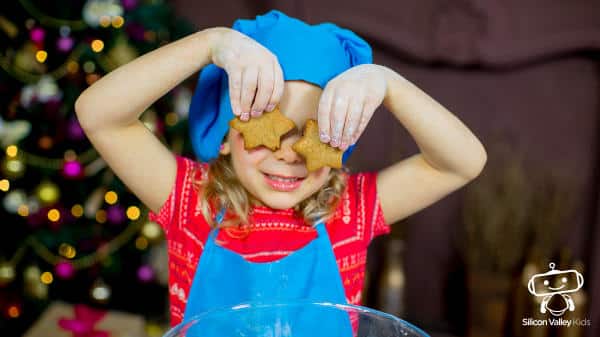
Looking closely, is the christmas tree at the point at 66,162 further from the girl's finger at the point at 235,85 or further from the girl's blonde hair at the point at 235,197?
the girl's finger at the point at 235,85

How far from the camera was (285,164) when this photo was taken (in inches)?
35.0

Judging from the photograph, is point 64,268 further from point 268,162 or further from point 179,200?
point 268,162

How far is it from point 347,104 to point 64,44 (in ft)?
4.98

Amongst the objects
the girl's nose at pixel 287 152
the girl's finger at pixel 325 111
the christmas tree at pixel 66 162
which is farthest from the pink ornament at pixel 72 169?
the girl's finger at pixel 325 111

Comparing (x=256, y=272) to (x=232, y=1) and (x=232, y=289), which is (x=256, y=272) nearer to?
(x=232, y=289)

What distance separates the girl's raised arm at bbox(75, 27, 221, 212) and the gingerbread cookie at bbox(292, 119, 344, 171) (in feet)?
0.57

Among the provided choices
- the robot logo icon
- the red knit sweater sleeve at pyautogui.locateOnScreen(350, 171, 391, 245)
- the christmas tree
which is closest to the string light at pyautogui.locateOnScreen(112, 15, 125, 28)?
the christmas tree

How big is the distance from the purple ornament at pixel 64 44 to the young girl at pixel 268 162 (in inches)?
47.5

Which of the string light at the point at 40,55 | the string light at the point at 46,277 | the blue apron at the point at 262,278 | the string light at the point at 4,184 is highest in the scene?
the string light at the point at 40,55

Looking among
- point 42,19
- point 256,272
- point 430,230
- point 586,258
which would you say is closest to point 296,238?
point 256,272

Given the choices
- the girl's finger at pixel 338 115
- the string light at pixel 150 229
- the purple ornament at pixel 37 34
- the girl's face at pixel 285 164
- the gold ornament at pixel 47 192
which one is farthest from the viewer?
the string light at pixel 150 229

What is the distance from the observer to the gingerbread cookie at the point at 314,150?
82 cm

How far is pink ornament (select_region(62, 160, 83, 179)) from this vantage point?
6.80 feet

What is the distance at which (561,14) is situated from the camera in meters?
2.30
